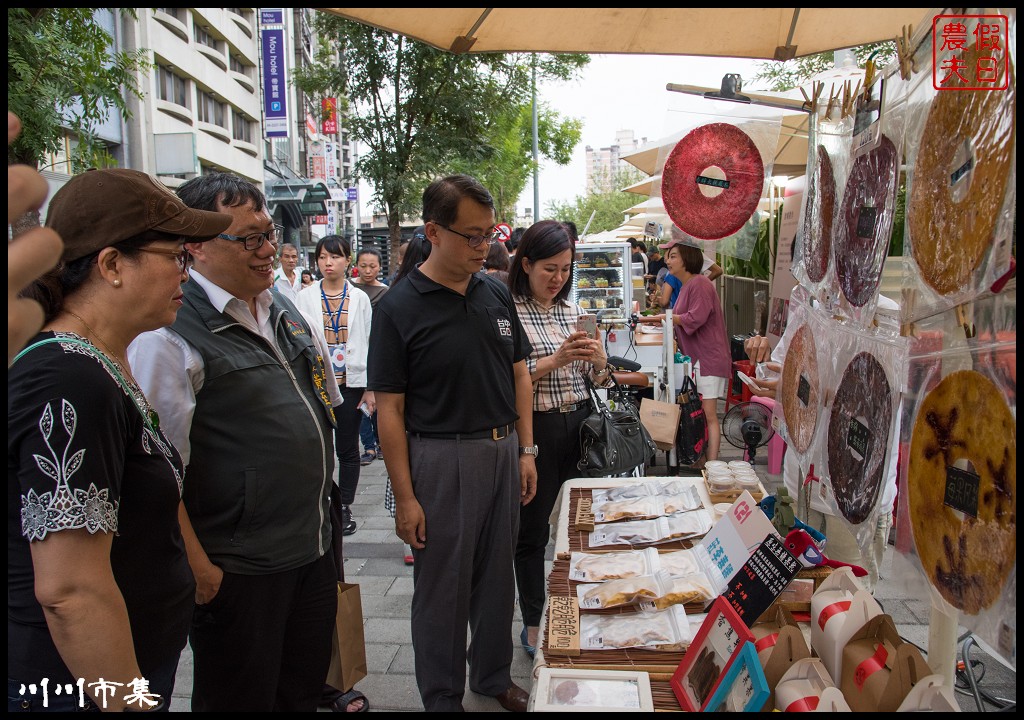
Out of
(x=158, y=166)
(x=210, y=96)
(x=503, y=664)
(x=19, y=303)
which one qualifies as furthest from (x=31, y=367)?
(x=210, y=96)

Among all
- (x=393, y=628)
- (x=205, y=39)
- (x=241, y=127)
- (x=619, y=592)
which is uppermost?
(x=205, y=39)

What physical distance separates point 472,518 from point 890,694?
1.50 m

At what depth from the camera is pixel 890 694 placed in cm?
138

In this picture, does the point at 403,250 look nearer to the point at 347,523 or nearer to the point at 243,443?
the point at 347,523

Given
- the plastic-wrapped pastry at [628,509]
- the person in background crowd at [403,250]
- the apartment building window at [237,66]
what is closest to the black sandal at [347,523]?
→ the person in background crowd at [403,250]

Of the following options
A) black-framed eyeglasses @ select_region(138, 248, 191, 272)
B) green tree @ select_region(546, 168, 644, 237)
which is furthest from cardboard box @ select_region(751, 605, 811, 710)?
green tree @ select_region(546, 168, 644, 237)

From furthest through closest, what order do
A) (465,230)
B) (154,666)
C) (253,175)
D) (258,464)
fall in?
(253,175), (465,230), (258,464), (154,666)

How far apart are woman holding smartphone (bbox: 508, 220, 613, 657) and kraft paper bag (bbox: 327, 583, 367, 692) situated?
3.29 feet

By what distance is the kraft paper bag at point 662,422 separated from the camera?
534cm

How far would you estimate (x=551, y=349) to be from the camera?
3.28m

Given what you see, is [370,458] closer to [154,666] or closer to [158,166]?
[154,666]

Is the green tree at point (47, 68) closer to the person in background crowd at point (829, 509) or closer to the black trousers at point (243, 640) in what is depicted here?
the black trousers at point (243, 640)

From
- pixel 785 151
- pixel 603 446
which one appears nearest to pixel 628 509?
pixel 603 446

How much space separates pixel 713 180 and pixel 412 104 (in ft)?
35.9
